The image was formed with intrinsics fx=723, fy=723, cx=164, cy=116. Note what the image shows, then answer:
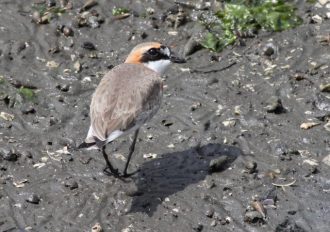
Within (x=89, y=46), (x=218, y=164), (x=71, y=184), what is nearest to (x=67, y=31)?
(x=89, y=46)

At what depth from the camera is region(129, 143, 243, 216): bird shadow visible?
7.40 meters

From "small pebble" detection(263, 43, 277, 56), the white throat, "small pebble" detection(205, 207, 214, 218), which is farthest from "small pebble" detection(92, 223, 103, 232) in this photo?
"small pebble" detection(263, 43, 277, 56)

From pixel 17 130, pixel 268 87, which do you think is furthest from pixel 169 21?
pixel 17 130

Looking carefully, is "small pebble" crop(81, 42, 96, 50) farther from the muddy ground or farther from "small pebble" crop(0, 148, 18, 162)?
"small pebble" crop(0, 148, 18, 162)

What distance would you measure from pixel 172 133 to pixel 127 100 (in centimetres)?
103

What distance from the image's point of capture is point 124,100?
7508 millimetres

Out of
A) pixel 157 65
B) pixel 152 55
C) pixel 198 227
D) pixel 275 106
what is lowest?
pixel 198 227

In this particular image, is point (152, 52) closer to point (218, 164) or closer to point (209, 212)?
point (218, 164)

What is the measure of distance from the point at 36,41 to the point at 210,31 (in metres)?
2.40

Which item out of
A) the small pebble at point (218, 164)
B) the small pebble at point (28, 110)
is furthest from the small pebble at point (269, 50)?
the small pebble at point (28, 110)

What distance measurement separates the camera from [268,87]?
8852mm

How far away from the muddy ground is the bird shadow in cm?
1

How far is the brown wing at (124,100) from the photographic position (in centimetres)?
731

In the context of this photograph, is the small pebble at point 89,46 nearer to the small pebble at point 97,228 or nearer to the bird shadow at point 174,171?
the bird shadow at point 174,171
